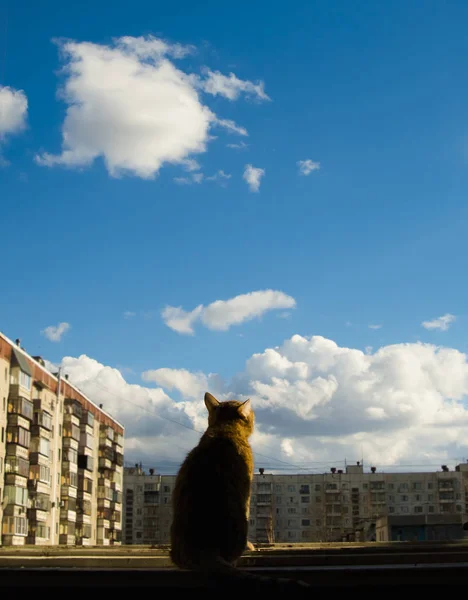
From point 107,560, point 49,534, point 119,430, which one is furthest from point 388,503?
point 107,560

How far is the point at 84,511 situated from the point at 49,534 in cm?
1330

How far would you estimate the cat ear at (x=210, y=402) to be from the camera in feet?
26.5

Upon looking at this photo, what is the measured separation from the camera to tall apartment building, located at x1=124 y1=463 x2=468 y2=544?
151 meters

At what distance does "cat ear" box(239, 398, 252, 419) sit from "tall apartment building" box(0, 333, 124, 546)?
231 ft

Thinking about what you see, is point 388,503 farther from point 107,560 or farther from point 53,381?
point 107,560

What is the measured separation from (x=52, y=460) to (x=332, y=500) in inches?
2918

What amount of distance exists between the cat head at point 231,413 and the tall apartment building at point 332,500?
147m

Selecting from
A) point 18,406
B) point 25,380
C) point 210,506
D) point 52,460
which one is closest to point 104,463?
point 52,460

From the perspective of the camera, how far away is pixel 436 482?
504 ft

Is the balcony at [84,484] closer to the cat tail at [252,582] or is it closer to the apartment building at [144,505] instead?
the apartment building at [144,505]

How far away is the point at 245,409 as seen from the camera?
7.80 m

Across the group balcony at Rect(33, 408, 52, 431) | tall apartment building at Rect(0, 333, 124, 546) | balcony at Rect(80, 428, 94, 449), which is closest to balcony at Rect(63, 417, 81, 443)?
tall apartment building at Rect(0, 333, 124, 546)

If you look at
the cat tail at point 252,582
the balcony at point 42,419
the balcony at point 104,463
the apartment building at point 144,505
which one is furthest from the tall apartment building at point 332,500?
the cat tail at point 252,582

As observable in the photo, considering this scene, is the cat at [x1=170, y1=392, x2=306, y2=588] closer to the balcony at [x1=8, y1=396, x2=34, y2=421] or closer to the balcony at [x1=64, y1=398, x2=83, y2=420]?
A: the balcony at [x1=8, y1=396, x2=34, y2=421]
